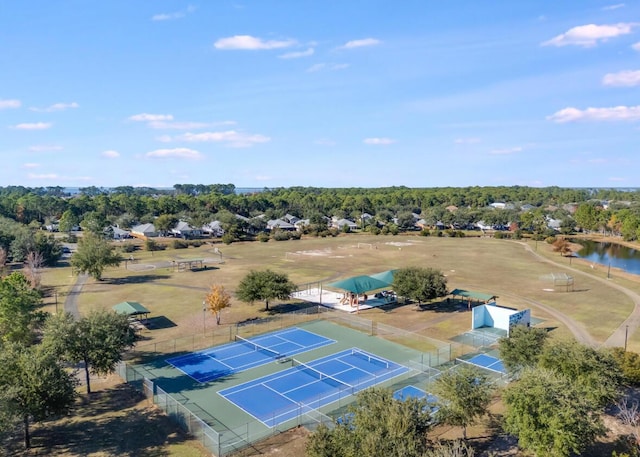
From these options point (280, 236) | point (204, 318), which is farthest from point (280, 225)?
point (204, 318)

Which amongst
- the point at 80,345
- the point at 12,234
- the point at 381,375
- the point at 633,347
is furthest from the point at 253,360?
the point at 12,234

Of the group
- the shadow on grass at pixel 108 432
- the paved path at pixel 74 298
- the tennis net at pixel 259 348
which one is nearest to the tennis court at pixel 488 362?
the tennis net at pixel 259 348

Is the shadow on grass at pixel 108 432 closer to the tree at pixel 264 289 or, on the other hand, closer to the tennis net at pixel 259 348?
the tennis net at pixel 259 348

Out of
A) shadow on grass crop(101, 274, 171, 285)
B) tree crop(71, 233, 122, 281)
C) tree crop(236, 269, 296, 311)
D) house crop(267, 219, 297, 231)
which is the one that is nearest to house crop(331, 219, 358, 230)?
house crop(267, 219, 297, 231)

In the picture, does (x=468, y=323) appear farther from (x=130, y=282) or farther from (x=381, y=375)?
(x=130, y=282)

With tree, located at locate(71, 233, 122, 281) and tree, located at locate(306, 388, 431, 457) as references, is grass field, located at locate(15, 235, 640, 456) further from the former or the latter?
tree, located at locate(306, 388, 431, 457)

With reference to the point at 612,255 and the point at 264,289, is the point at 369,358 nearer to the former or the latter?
the point at 264,289
